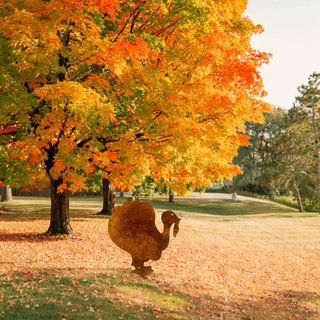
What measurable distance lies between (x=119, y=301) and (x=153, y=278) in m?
2.46

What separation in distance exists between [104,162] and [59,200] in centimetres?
334

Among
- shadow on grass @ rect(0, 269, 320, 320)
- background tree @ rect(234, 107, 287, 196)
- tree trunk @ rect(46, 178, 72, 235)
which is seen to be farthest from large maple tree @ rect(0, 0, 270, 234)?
background tree @ rect(234, 107, 287, 196)

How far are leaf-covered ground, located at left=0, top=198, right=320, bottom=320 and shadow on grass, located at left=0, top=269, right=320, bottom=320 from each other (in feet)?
0.07

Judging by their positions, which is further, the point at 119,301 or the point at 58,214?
the point at 58,214

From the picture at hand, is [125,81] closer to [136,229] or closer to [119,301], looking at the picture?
[136,229]

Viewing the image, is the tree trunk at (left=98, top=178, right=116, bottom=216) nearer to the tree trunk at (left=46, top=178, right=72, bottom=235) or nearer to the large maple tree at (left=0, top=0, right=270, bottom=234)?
the tree trunk at (left=46, top=178, right=72, bottom=235)

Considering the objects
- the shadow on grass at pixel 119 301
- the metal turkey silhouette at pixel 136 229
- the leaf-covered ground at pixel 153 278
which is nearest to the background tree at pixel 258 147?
the leaf-covered ground at pixel 153 278

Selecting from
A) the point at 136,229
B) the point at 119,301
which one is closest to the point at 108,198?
the point at 119,301

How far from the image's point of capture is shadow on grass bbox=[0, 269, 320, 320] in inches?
293

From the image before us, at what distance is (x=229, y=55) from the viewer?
11.9 metres

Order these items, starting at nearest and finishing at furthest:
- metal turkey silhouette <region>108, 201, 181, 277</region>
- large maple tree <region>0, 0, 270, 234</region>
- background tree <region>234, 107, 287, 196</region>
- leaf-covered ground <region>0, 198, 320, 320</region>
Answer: metal turkey silhouette <region>108, 201, 181, 277</region>
leaf-covered ground <region>0, 198, 320, 320</region>
large maple tree <region>0, 0, 270, 234</region>
background tree <region>234, 107, 287, 196</region>

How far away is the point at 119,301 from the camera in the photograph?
8188mm

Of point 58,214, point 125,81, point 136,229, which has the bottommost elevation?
point 58,214

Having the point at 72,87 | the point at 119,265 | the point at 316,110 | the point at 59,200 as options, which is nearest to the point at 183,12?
the point at 72,87
